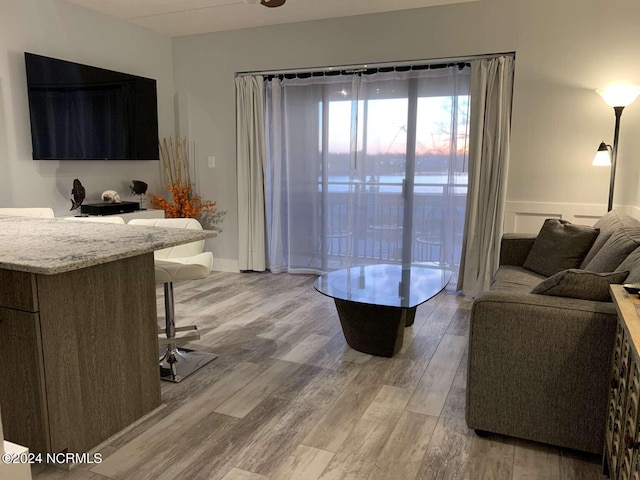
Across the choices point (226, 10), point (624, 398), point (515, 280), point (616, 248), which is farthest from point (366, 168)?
point (624, 398)

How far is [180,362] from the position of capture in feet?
9.51

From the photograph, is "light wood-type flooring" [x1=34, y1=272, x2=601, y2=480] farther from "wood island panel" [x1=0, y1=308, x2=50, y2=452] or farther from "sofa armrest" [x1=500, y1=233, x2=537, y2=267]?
"sofa armrest" [x1=500, y1=233, x2=537, y2=267]

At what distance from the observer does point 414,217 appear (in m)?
4.67

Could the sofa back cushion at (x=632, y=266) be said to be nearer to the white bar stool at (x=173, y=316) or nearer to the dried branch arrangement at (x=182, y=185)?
the white bar stool at (x=173, y=316)

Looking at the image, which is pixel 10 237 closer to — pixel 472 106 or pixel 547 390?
pixel 547 390

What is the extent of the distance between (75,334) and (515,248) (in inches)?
120

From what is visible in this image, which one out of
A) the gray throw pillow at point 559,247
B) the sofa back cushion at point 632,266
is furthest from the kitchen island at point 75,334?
the gray throw pillow at point 559,247

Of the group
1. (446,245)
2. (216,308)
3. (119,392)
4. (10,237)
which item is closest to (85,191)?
(216,308)

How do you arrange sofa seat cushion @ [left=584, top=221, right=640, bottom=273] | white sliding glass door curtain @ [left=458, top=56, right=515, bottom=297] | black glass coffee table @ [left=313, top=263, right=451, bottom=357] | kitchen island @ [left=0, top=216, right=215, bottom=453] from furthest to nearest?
white sliding glass door curtain @ [left=458, top=56, right=515, bottom=297], black glass coffee table @ [left=313, top=263, right=451, bottom=357], sofa seat cushion @ [left=584, top=221, right=640, bottom=273], kitchen island @ [left=0, top=216, right=215, bottom=453]

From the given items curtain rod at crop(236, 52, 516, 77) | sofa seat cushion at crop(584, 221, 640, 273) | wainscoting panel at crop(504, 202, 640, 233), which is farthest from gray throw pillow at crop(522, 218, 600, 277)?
Result: curtain rod at crop(236, 52, 516, 77)

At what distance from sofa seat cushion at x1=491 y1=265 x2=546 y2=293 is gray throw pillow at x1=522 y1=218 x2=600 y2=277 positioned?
8 centimetres

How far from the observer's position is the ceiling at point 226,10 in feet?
13.6

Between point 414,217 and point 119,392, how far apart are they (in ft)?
10.6

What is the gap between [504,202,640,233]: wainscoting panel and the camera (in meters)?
3.92
